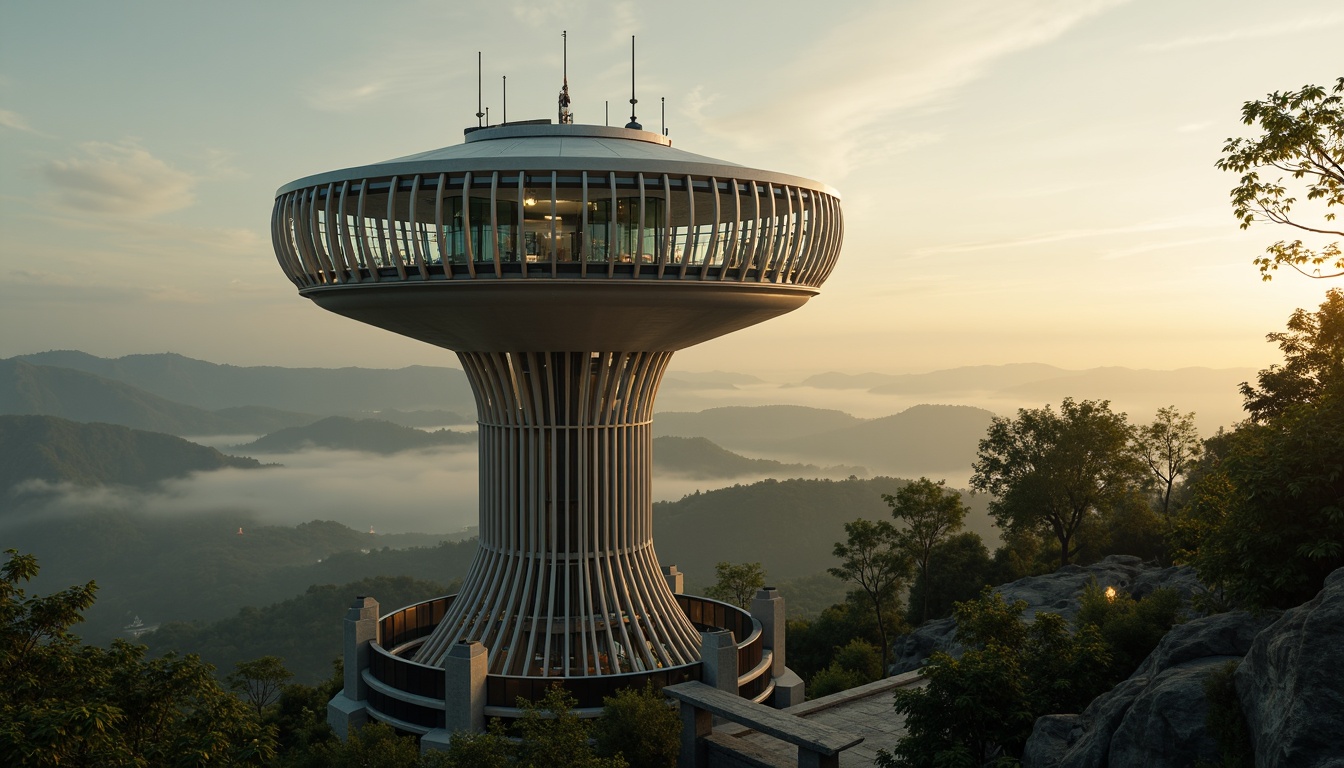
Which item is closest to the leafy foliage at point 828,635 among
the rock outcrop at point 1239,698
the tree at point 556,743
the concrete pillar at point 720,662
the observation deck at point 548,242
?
the concrete pillar at point 720,662

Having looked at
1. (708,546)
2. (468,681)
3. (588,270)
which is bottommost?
(708,546)

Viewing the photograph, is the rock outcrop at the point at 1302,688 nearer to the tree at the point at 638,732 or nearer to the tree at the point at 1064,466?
the tree at the point at 638,732

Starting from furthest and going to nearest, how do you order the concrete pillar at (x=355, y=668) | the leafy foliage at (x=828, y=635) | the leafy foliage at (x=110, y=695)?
the leafy foliage at (x=828, y=635) < the concrete pillar at (x=355, y=668) < the leafy foliage at (x=110, y=695)

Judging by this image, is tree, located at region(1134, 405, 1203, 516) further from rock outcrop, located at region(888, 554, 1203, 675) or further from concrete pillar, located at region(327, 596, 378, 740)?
concrete pillar, located at region(327, 596, 378, 740)

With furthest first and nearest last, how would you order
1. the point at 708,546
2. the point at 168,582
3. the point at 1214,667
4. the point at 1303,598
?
→ the point at 168,582 → the point at 708,546 → the point at 1303,598 → the point at 1214,667

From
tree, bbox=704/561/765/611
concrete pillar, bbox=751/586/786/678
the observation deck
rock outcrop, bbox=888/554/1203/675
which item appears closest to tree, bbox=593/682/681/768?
concrete pillar, bbox=751/586/786/678

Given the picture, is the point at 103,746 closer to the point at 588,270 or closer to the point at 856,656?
the point at 588,270

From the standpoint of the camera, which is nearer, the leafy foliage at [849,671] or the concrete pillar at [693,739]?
the concrete pillar at [693,739]

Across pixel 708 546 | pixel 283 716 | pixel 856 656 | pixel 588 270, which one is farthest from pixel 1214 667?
pixel 708 546
